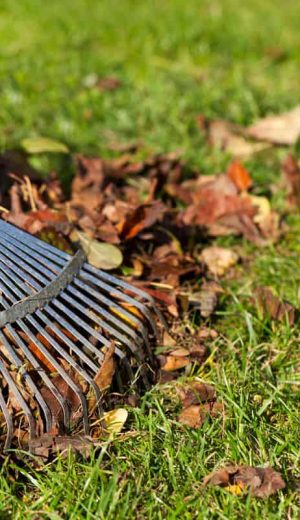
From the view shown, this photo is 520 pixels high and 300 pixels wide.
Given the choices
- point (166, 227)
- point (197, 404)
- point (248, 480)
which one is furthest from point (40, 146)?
point (248, 480)

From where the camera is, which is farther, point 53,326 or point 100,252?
point 100,252

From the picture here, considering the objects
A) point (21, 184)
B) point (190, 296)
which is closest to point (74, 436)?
point (190, 296)

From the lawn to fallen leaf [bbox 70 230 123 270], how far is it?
454 millimetres

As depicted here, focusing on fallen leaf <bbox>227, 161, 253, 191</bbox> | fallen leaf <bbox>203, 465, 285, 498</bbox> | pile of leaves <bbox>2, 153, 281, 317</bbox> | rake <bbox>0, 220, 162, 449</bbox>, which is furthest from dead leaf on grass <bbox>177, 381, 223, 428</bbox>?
fallen leaf <bbox>227, 161, 253, 191</bbox>

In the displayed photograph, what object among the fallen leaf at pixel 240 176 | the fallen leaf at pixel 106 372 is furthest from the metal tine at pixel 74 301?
the fallen leaf at pixel 240 176

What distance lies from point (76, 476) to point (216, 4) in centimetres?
433

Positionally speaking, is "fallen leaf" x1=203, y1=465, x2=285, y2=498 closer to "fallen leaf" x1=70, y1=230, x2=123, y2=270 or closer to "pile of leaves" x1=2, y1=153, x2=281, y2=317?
"pile of leaves" x1=2, y1=153, x2=281, y2=317

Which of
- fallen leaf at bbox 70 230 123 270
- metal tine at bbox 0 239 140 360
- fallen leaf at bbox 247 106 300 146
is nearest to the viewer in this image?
metal tine at bbox 0 239 140 360

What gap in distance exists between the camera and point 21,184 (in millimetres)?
3459

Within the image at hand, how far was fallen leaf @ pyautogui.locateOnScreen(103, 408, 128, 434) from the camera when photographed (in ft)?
8.53

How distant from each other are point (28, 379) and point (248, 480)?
69cm

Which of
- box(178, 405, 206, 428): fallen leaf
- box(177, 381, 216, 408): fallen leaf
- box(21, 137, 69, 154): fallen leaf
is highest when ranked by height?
box(21, 137, 69, 154): fallen leaf

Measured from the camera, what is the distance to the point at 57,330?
8.65ft

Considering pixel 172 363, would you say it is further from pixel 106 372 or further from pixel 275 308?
pixel 275 308
